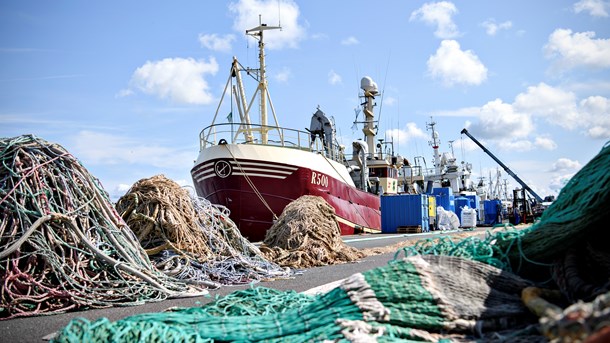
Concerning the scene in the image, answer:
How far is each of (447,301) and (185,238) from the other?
5.06 meters

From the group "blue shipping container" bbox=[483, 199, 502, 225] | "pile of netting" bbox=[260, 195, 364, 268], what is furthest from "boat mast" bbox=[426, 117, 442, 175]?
"pile of netting" bbox=[260, 195, 364, 268]

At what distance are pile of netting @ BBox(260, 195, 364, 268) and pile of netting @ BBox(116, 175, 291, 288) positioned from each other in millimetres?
759

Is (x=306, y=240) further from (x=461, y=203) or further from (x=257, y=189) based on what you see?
(x=461, y=203)

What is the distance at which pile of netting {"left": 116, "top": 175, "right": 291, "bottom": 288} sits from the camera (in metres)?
6.89

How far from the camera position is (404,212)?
2270cm

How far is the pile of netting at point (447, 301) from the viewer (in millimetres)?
2830

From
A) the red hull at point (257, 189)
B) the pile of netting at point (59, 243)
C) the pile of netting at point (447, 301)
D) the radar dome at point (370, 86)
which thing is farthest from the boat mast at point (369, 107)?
the pile of netting at point (447, 301)

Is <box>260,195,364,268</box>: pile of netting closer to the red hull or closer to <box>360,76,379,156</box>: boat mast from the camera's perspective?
the red hull

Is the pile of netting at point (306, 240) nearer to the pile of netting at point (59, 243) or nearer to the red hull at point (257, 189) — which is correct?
the pile of netting at point (59, 243)

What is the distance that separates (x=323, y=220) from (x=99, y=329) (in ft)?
23.1

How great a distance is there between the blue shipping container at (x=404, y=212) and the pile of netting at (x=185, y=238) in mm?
15175

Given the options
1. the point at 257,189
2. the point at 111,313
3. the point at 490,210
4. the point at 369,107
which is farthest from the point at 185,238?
the point at 490,210

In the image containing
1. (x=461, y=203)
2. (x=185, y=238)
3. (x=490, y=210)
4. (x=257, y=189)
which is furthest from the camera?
(x=490, y=210)

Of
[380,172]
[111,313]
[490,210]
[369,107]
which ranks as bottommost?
[111,313]
